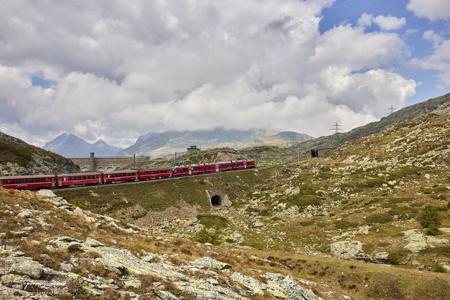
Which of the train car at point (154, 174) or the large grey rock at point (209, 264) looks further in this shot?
the train car at point (154, 174)

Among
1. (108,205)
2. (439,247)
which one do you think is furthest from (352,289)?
(108,205)

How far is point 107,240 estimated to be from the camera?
2828 centimetres

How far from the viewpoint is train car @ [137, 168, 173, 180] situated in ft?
301

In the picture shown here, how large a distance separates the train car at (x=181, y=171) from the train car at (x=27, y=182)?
3544 cm

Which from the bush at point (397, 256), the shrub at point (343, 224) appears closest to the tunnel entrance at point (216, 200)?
the shrub at point (343, 224)

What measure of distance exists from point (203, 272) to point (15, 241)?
1253cm

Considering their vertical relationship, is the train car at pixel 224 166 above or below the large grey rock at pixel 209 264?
above

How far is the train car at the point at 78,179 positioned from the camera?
2985 inches

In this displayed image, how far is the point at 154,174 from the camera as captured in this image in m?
95.1

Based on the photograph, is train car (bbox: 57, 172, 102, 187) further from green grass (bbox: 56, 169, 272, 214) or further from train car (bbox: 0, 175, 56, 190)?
green grass (bbox: 56, 169, 272, 214)

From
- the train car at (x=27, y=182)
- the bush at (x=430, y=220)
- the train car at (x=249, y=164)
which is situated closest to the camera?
the bush at (x=430, y=220)

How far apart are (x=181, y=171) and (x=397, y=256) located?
229 ft

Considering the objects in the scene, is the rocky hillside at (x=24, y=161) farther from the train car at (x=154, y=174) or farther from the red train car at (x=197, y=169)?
the red train car at (x=197, y=169)

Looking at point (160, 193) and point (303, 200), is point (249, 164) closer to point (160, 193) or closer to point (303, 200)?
point (160, 193)
